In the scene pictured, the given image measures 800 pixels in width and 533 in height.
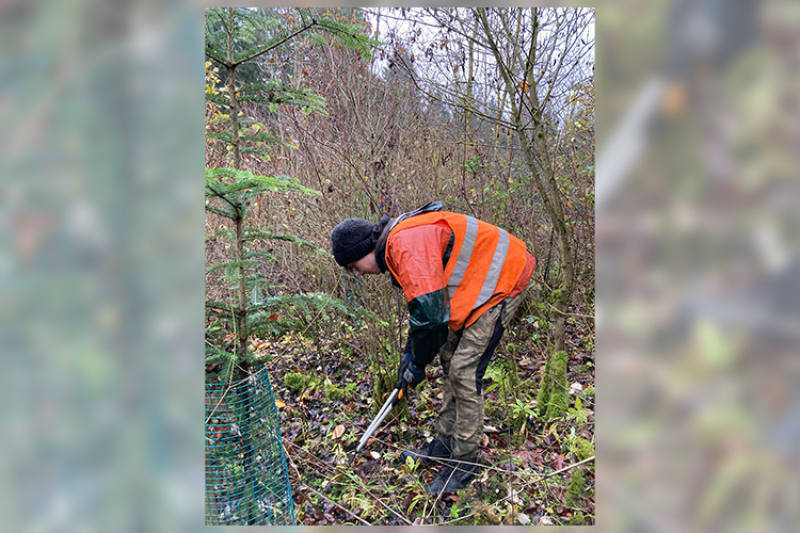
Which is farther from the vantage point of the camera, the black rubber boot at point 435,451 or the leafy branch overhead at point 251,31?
the black rubber boot at point 435,451

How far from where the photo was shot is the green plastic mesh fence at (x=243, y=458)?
249 centimetres

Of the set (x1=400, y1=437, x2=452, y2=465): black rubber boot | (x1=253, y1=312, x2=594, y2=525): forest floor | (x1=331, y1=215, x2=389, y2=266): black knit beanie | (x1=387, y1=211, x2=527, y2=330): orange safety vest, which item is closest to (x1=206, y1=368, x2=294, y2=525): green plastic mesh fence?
(x1=253, y1=312, x2=594, y2=525): forest floor

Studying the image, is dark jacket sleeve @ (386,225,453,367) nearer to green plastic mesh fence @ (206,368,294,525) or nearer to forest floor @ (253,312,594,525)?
forest floor @ (253,312,594,525)

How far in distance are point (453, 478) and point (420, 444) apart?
0.54 metres

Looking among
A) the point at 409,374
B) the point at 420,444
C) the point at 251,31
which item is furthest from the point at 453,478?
the point at 251,31

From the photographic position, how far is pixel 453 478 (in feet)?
10.2

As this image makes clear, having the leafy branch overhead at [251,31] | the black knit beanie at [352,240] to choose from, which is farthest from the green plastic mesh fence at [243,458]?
the leafy branch overhead at [251,31]

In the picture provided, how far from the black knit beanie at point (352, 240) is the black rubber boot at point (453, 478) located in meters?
1.52

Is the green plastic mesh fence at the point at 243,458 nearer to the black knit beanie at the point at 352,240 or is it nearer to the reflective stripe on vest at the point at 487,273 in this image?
the black knit beanie at the point at 352,240

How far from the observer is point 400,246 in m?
2.69

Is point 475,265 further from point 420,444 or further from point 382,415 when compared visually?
point 420,444

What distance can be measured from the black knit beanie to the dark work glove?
861 mm
